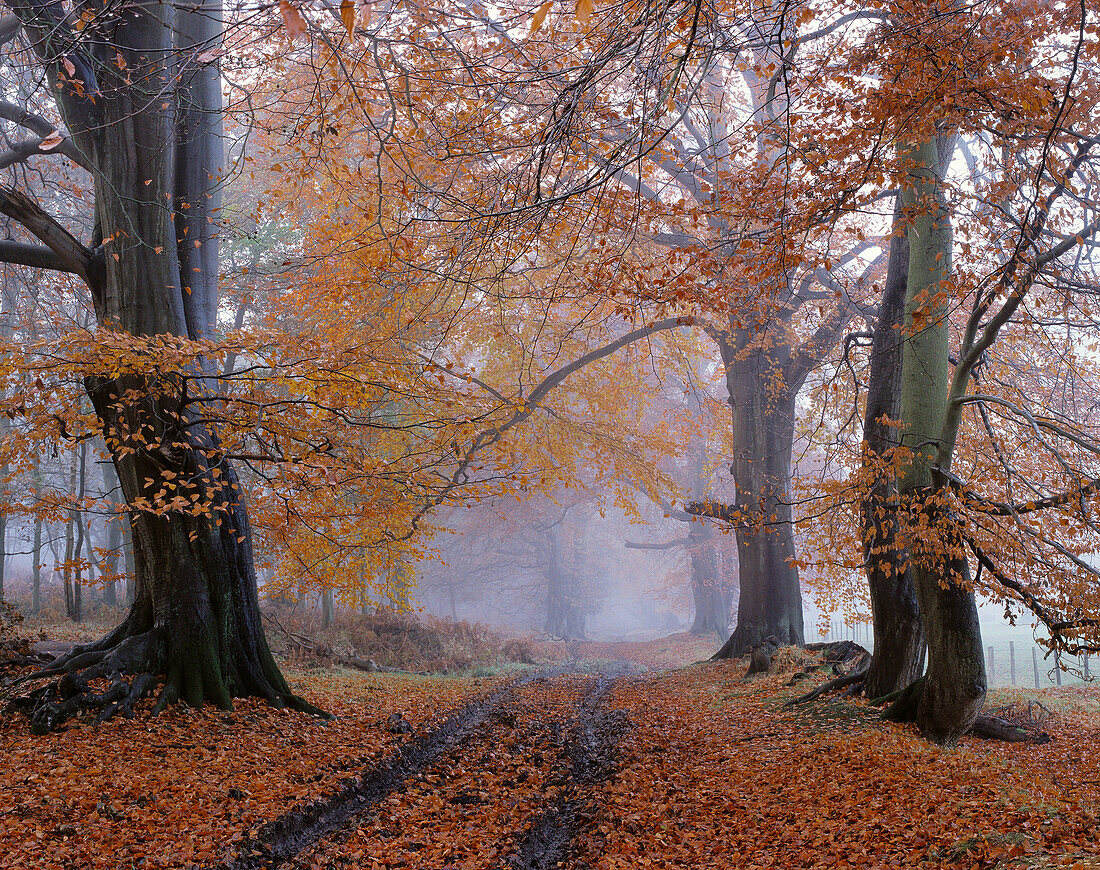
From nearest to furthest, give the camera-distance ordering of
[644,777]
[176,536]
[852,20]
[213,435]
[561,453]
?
[644,777], [176,536], [213,435], [852,20], [561,453]

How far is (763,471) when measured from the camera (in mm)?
12898

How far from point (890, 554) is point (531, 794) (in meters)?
4.61

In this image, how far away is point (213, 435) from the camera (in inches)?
299

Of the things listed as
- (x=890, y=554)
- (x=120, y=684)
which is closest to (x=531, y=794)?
(x=120, y=684)

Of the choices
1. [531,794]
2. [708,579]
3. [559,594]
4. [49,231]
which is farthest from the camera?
[559,594]

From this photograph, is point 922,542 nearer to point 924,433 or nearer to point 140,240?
point 924,433

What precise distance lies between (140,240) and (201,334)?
1203mm

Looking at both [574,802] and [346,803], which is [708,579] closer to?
[574,802]

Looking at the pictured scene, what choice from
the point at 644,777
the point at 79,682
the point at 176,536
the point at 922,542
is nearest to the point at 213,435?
the point at 176,536

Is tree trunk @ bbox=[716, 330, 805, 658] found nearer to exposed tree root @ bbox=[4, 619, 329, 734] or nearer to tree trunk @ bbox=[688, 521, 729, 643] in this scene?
exposed tree root @ bbox=[4, 619, 329, 734]

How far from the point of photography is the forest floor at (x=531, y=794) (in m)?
4.02

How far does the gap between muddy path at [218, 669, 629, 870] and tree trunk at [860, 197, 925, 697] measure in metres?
Result: 3.10

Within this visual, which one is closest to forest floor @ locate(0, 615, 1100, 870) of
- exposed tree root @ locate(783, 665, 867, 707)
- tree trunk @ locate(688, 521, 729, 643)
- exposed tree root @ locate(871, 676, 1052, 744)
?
exposed tree root @ locate(871, 676, 1052, 744)

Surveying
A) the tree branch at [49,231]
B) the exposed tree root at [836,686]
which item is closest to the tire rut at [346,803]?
the exposed tree root at [836,686]
